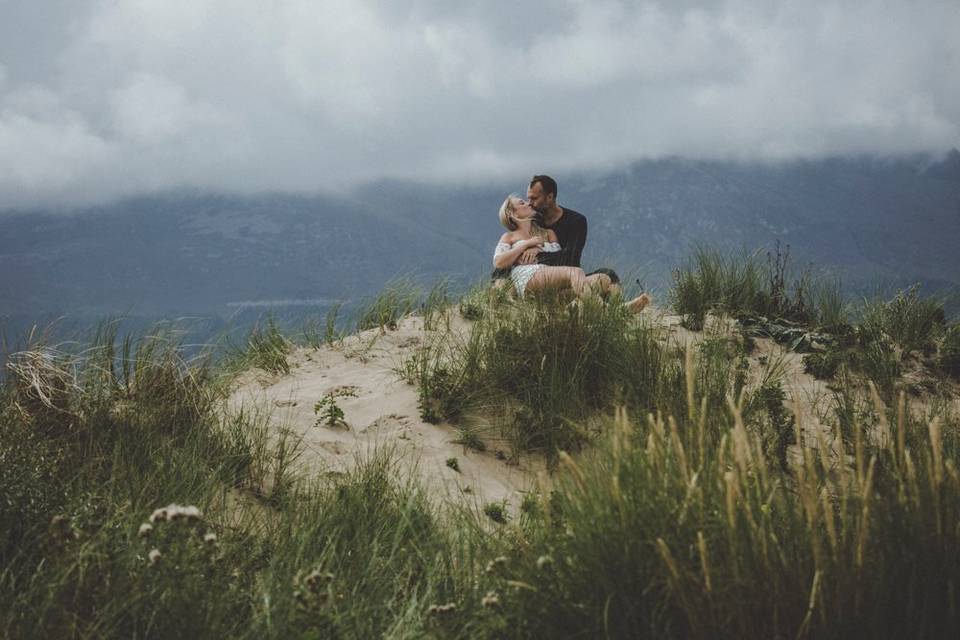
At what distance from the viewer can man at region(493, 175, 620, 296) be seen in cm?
688

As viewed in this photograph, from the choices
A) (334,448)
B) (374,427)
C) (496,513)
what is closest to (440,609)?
(496,513)

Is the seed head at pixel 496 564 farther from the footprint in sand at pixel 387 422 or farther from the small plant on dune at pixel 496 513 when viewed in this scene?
the footprint in sand at pixel 387 422

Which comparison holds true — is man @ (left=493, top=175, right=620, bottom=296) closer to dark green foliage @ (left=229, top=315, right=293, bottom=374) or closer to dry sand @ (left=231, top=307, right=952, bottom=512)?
dry sand @ (left=231, top=307, right=952, bottom=512)

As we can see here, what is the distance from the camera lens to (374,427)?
4.51 metres

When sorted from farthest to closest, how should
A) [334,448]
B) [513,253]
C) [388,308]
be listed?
[388,308]
[513,253]
[334,448]

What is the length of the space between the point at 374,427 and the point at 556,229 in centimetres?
369

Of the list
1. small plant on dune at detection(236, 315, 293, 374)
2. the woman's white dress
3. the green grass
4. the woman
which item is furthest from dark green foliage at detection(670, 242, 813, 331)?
small plant on dune at detection(236, 315, 293, 374)

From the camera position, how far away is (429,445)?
14.1 ft

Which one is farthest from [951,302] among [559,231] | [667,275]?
[559,231]

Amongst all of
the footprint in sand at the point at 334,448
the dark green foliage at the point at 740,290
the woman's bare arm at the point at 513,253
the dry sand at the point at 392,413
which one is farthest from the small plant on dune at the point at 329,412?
the dark green foliage at the point at 740,290

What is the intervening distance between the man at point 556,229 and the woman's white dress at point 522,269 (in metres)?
0.08

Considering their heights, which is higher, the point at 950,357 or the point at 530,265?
the point at 530,265

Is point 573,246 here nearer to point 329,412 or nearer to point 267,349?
point 267,349

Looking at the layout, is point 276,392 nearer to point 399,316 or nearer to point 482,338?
point 482,338
